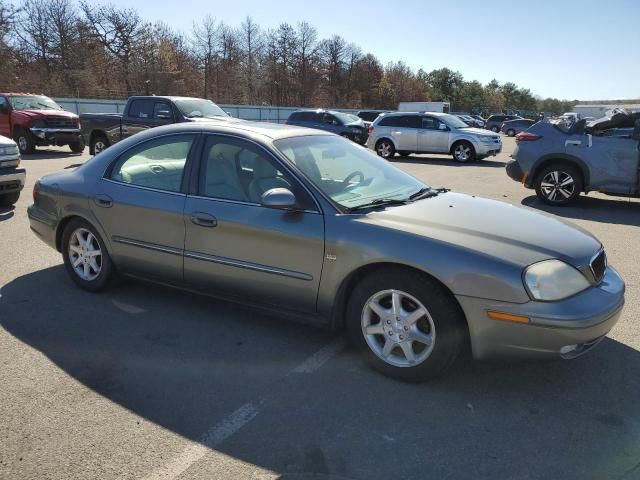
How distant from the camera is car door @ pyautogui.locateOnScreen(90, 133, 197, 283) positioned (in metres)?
4.00

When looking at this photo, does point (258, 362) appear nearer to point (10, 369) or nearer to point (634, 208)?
point (10, 369)

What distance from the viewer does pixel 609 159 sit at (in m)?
8.74

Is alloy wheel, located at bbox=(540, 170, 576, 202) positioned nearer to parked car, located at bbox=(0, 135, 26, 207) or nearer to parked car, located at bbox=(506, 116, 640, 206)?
parked car, located at bbox=(506, 116, 640, 206)

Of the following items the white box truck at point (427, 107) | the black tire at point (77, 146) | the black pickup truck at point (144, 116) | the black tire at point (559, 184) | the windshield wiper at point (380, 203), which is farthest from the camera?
the white box truck at point (427, 107)

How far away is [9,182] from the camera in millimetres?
7871

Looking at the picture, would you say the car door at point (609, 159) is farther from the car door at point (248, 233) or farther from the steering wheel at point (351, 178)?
the car door at point (248, 233)

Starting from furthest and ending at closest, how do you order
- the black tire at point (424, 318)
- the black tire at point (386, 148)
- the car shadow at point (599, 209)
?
the black tire at point (386, 148)
the car shadow at point (599, 209)
the black tire at point (424, 318)

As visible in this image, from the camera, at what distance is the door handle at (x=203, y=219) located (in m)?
3.75

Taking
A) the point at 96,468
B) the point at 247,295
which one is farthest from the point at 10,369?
the point at 247,295

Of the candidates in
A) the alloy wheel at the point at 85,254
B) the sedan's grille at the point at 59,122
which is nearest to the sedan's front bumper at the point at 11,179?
the alloy wheel at the point at 85,254

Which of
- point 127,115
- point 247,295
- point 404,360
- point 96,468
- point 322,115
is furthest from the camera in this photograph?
point 322,115

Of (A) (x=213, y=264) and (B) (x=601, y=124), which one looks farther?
(B) (x=601, y=124)

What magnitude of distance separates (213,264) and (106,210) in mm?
1234

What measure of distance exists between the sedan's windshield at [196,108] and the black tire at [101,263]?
8.53 metres
